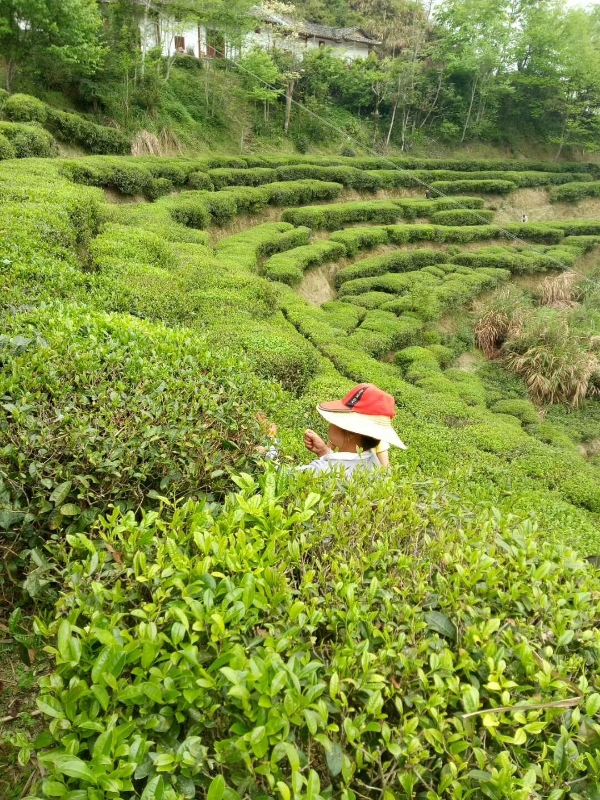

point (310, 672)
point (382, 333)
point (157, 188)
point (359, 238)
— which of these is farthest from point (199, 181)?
point (310, 672)

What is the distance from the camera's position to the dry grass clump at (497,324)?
14.0 m

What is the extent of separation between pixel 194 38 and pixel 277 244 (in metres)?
23.0

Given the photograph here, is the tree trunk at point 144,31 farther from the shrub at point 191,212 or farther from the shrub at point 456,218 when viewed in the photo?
the shrub at point 456,218

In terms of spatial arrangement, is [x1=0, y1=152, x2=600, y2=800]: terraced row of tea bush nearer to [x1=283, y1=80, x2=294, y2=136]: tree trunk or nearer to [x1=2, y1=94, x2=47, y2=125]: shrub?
[x1=2, y1=94, x2=47, y2=125]: shrub

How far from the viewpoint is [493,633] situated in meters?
1.73

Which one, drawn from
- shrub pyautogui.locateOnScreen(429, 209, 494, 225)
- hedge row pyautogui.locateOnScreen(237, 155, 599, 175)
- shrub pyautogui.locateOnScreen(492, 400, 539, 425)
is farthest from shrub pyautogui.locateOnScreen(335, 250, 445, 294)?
hedge row pyautogui.locateOnScreen(237, 155, 599, 175)

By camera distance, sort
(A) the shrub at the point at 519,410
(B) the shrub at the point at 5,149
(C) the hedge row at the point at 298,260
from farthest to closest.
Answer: (C) the hedge row at the point at 298,260 → (B) the shrub at the point at 5,149 → (A) the shrub at the point at 519,410

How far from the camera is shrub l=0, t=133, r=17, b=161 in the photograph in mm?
11477

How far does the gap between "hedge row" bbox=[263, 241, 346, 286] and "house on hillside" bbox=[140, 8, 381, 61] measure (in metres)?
13.4

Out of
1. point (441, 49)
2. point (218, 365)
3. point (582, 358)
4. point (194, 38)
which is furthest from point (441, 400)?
point (441, 49)

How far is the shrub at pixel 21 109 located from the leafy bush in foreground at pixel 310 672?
53.0 ft

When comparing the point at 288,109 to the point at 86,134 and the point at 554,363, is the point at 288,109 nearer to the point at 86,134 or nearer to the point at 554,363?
the point at 86,134

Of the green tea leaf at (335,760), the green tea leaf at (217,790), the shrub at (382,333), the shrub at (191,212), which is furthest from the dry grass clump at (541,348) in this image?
the green tea leaf at (217,790)

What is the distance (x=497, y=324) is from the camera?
557 inches
